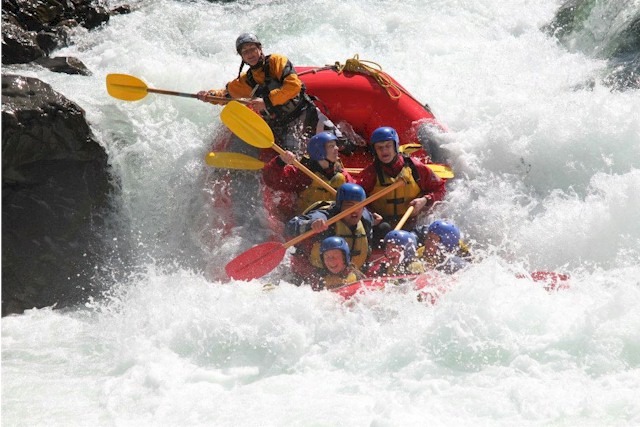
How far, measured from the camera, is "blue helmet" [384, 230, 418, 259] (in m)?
4.38

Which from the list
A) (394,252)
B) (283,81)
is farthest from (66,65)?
(394,252)

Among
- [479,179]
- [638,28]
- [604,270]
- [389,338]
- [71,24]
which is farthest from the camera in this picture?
[71,24]

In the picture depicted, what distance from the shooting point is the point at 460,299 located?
3934mm

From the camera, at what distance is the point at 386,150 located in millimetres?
4859

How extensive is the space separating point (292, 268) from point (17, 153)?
1.71 m

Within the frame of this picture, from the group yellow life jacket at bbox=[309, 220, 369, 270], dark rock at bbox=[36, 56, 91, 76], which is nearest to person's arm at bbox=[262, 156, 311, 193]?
yellow life jacket at bbox=[309, 220, 369, 270]

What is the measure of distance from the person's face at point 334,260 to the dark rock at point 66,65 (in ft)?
10.6

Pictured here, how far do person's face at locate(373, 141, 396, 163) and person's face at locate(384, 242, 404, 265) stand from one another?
0.67 m

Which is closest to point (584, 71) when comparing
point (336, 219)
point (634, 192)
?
point (634, 192)

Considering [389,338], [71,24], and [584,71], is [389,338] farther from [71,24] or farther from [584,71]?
[71,24]

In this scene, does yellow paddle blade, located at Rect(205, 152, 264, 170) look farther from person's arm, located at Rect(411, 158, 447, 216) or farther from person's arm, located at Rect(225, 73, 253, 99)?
person's arm, located at Rect(411, 158, 447, 216)

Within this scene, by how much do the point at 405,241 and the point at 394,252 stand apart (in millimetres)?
85

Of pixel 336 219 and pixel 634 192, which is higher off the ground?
pixel 634 192

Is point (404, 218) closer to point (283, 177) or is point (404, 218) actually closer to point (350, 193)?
point (350, 193)
